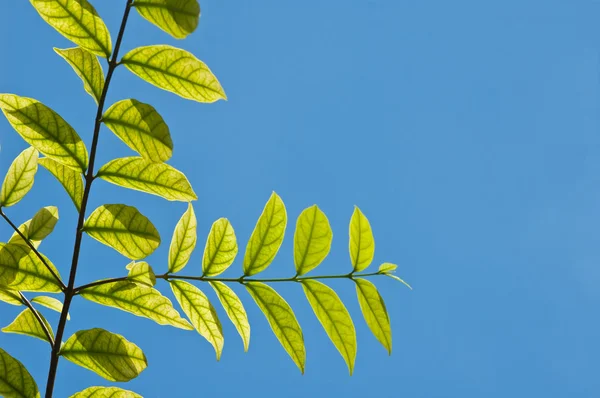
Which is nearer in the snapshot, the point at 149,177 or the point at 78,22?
the point at 78,22

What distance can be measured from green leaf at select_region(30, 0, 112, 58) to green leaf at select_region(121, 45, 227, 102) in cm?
6

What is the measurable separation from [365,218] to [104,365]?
2.24ft

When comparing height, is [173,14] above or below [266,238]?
above

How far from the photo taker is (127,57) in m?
1.41

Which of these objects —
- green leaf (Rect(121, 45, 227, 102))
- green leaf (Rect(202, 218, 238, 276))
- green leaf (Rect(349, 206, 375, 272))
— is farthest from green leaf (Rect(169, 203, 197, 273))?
green leaf (Rect(349, 206, 375, 272))

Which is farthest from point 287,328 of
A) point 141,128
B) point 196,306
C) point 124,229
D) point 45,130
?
point 45,130

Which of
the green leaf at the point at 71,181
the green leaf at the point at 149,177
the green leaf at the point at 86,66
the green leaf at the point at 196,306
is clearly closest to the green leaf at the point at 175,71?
the green leaf at the point at 86,66

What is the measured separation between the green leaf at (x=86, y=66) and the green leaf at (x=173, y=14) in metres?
0.15

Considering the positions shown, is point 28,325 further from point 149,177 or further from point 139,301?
point 149,177

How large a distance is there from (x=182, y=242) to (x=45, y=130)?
1.28ft

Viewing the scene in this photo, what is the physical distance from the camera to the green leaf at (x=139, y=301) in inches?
57.9

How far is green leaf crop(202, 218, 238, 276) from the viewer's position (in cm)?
153

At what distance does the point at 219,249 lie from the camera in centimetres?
154

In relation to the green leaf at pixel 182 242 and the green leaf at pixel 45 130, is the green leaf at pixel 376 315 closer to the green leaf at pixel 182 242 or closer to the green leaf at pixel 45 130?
the green leaf at pixel 182 242
